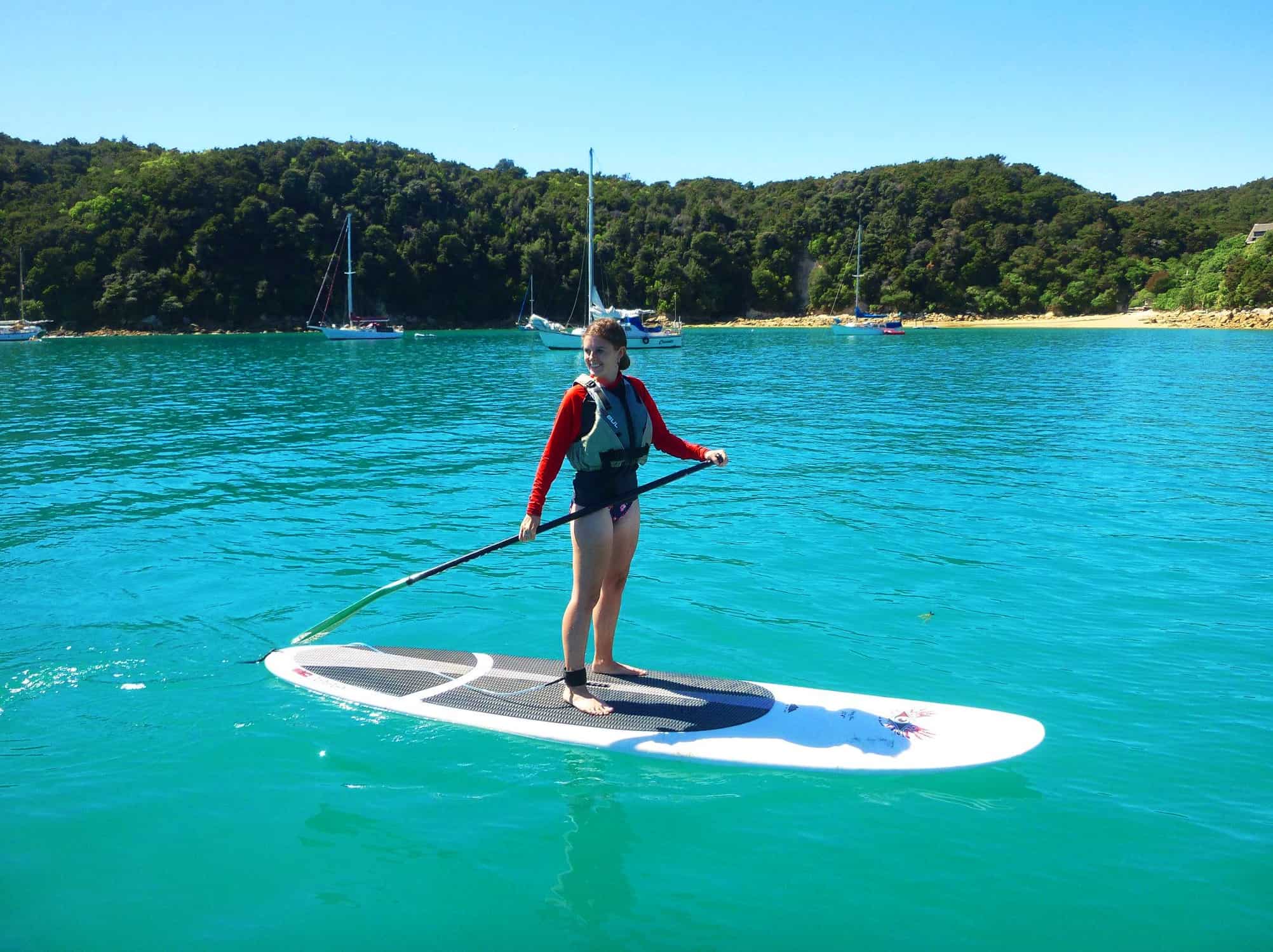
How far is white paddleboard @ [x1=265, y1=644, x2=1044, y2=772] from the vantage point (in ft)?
16.2

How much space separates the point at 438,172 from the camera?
119 m

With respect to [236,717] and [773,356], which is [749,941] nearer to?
[236,717]

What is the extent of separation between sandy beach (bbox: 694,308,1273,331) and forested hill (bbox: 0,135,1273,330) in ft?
7.07

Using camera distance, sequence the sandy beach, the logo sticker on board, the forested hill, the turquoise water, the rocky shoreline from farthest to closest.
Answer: the forested hill
the rocky shoreline
the sandy beach
the logo sticker on board
the turquoise water

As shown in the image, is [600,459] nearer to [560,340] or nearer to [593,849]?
[593,849]

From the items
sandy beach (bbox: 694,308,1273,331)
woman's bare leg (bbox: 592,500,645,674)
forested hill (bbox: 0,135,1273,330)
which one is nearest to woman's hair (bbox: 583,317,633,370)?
woman's bare leg (bbox: 592,500,645,674)

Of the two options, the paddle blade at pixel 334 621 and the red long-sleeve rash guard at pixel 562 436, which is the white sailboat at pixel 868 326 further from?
the red long-sleeve rash guard at pixel 562 436

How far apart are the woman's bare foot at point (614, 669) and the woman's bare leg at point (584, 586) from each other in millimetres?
374

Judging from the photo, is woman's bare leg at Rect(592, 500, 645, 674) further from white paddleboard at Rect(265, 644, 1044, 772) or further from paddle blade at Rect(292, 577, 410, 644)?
paddle blade at Rect(292, 577, 410, 644)

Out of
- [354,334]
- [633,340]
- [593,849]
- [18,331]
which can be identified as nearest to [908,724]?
[593,849]

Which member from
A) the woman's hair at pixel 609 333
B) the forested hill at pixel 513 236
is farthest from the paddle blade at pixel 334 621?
the forested hill at pixel 513 236

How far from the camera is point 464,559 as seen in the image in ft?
18.4

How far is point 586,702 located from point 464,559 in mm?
1202

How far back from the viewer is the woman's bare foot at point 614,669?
586cm
